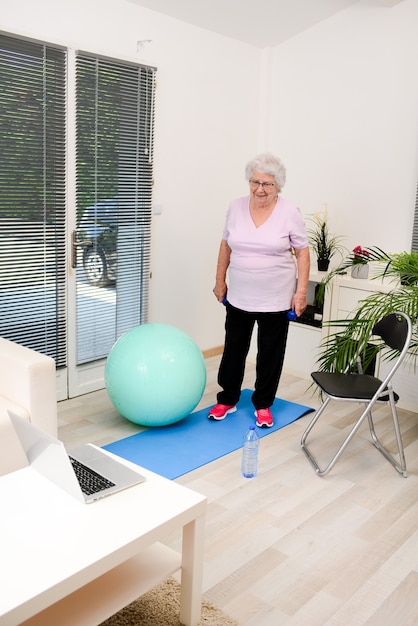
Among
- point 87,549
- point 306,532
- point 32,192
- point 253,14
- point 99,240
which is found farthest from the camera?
point 253,14

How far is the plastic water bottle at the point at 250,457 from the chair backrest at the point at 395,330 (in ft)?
2.74

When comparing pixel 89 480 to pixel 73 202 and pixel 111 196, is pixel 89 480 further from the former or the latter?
pixel 111 196

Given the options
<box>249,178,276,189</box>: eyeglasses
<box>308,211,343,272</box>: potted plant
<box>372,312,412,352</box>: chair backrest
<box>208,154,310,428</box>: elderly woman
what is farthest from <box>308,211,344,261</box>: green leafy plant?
<box>372,312,412,352</box>: chair backrest

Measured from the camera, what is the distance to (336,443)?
347 centimetres

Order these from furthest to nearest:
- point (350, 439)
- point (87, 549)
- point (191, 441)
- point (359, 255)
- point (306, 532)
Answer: point (359, 255) < point (191, 441) < point (350, 439) < point (306, 532) < point (87, 549)

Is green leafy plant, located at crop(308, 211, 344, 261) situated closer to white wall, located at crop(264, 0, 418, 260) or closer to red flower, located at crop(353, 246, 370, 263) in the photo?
white wall, located at crop(264, 0, 418, 260)

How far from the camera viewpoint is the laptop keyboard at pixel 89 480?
1.89 m

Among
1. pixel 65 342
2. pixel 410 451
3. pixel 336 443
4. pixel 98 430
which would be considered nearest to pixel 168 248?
pixel 65 342

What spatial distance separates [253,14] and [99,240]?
1.97 metres

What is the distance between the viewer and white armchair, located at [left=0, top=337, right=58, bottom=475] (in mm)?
2596

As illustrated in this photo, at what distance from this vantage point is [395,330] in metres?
3.13

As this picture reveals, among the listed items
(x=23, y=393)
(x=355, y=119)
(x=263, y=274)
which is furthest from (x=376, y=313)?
(x=23, y=393)

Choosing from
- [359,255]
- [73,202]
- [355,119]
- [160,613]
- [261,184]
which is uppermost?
[355,119]

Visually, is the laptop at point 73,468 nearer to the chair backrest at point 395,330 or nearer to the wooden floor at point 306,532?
the wooden floor at point 306,532
